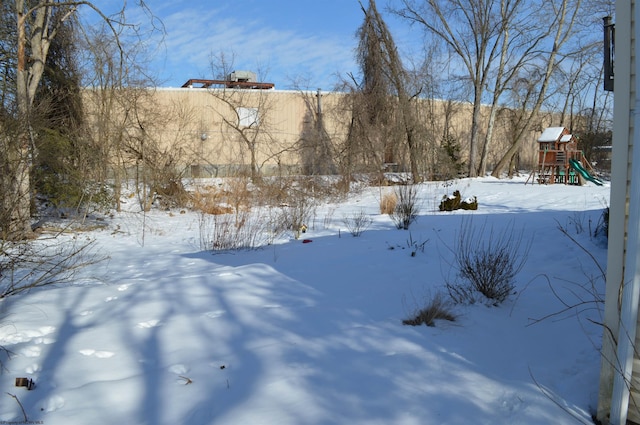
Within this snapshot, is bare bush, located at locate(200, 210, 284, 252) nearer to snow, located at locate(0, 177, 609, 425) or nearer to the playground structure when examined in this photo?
snow, located at locate(0, 177, 609, 425)

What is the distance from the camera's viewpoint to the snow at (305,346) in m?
2.93

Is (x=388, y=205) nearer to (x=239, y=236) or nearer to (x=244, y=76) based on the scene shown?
(x=239, y=236)

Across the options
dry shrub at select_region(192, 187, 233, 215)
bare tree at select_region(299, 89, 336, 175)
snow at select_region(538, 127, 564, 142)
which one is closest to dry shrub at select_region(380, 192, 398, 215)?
dry shrub at select_region(192, 187, 233, 215)

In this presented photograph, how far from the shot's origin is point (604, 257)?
5961 millimetres

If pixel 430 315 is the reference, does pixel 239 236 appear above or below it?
above

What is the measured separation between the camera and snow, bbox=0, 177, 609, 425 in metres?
2.93

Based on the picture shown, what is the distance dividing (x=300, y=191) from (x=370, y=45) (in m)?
8.66

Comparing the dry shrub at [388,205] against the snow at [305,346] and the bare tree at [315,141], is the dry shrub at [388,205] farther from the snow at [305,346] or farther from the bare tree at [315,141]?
the bare tree at [315,141]

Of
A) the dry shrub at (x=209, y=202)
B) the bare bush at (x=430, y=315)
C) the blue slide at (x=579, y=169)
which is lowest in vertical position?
the bare bush at (x=430, y=315)

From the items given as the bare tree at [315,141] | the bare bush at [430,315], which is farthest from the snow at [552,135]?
the bare bush at [430,315]

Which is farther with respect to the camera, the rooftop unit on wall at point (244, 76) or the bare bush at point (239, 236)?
the rooftop unit on wall at point (244, 76)

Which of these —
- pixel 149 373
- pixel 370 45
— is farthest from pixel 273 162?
pixel 149 373

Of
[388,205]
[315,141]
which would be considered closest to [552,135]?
[388,205]

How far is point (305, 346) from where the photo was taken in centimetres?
385
